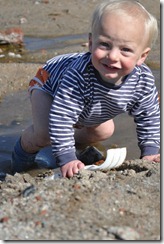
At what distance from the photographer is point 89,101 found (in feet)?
12.2

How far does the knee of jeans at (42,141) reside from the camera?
13.5 ft

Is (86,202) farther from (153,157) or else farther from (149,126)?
(149,126)

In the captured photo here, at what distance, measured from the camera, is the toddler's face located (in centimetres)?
341

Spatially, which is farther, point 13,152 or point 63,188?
point 13,152

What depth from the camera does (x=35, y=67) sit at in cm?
622

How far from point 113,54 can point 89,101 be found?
0.41m

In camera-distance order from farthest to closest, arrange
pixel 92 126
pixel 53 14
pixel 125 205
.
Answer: pixel 53 14
pixel 92 126
pixel 125 205

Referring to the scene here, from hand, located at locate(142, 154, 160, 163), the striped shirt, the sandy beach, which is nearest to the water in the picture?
the sandy beach

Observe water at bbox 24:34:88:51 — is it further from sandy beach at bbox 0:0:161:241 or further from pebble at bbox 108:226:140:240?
pebble at bbox 108:226:140:240

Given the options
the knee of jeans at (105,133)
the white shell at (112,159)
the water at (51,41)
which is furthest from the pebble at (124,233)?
the water at (51,41)

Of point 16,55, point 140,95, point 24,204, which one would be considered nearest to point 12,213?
point 24,204

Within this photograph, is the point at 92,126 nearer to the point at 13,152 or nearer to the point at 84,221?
the point at 13,152

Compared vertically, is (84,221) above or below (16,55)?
above

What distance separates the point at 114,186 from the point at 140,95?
96 centimetres
